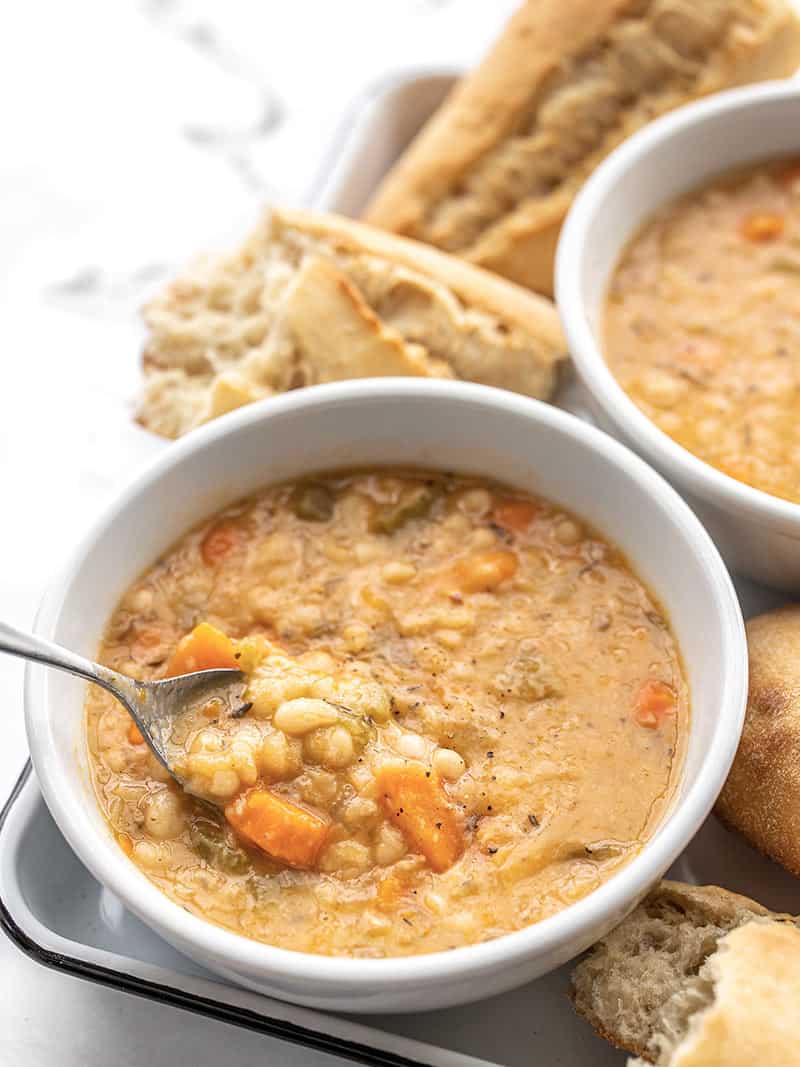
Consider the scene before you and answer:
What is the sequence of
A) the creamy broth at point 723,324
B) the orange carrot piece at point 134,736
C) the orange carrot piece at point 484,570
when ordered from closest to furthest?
the orange carrot piece at point 134,736, the orange carrot piece at point 484,570, the creamy broth at point 723,324

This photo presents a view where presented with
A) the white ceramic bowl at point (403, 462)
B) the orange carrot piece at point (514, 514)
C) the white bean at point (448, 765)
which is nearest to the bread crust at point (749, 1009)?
the white ceramic bowl at point (403, 462)

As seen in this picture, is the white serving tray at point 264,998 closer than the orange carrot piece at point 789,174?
Yes

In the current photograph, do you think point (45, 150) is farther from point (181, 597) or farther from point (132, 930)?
point (132, 930)

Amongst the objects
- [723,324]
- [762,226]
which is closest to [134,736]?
[723,324]

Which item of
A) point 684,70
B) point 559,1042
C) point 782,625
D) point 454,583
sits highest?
point 684,70

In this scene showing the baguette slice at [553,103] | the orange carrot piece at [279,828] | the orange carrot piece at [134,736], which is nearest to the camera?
the orange carrot piece at [279,828]

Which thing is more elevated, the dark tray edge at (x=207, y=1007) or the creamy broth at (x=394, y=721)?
the creamy broth at (x=394, y=721)

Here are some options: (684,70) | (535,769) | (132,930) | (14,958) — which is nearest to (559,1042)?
(535,769)

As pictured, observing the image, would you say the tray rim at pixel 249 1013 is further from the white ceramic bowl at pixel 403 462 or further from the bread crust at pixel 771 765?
the bread crust at pixel 771 765

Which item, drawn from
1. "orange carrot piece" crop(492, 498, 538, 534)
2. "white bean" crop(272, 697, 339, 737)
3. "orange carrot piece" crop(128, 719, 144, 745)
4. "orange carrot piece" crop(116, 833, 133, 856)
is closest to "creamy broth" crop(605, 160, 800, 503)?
"orange carrot piece" crop(492, 498, 538, 534)
